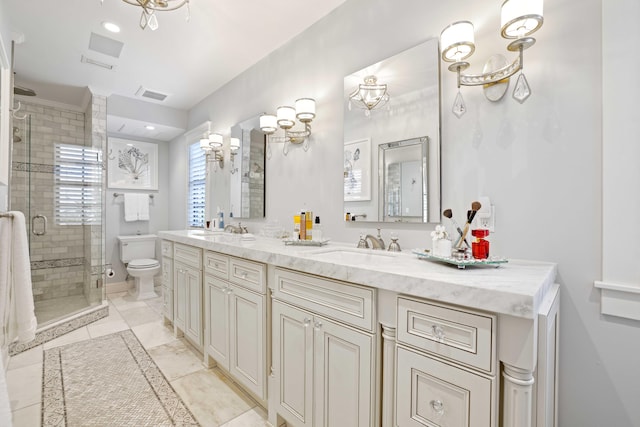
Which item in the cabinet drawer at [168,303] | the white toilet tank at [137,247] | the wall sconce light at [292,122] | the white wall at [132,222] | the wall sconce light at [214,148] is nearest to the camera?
the wall sconce light at [292,122]

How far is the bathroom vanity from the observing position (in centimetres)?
83

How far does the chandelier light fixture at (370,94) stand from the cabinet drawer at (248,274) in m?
1.20

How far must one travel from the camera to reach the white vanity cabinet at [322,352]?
1154mm

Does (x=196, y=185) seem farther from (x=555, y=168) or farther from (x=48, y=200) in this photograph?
(x=555, y=168)

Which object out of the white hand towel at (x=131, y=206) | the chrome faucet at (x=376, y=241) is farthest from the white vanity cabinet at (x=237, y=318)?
the white hand towel at (x=131, y=206)

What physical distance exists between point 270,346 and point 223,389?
694 mm

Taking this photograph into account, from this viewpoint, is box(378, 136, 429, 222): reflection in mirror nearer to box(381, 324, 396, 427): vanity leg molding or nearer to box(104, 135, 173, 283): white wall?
box(381, 324, 396, 427): vanity leg molding

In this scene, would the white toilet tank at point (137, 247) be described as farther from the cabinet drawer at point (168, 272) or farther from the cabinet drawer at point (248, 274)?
the cabinet drawer at point (248, 274)

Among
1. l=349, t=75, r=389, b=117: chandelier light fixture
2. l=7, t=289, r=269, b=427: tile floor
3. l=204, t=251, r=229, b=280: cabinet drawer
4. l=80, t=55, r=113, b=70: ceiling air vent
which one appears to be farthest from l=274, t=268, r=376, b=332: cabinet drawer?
l=80, t=55, r=113, b=70: ceiling air vent

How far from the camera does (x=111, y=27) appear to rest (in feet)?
7.84

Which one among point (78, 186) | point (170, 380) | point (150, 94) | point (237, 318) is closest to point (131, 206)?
point (78, 186)

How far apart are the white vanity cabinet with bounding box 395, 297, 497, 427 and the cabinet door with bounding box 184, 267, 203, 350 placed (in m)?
1.77

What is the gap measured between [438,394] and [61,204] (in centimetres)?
452

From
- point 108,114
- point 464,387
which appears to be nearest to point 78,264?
point 108,114
